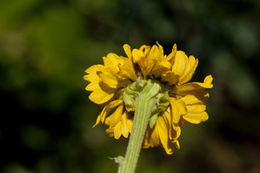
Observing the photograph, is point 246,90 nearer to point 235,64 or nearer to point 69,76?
point 235,64

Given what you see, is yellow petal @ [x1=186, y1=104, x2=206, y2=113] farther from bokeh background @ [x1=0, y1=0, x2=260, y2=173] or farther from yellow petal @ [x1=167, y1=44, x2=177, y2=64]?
bokeh background @ [x1=0, y1=0, x2=260, y2=173]

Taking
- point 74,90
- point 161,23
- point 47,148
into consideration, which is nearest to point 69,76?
point 74,90

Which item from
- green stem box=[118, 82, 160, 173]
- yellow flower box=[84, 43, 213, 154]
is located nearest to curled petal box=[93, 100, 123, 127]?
yellow flower box=[84, 43, 213, 154]

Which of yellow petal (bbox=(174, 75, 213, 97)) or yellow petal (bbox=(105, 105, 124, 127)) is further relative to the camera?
yellow petal (bbox=(105, 105, 124, 127))

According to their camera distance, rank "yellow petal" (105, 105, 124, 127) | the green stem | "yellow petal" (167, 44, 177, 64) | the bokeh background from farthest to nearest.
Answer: the bokeh background → "yellow petal" (105, 105, 124, 127) → "yellow petal" (167, 44, 177, 64) → the green stem

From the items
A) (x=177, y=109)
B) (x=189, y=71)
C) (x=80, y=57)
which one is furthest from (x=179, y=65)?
(x=80, y=57)

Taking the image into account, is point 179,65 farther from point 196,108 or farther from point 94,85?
point 94,85
